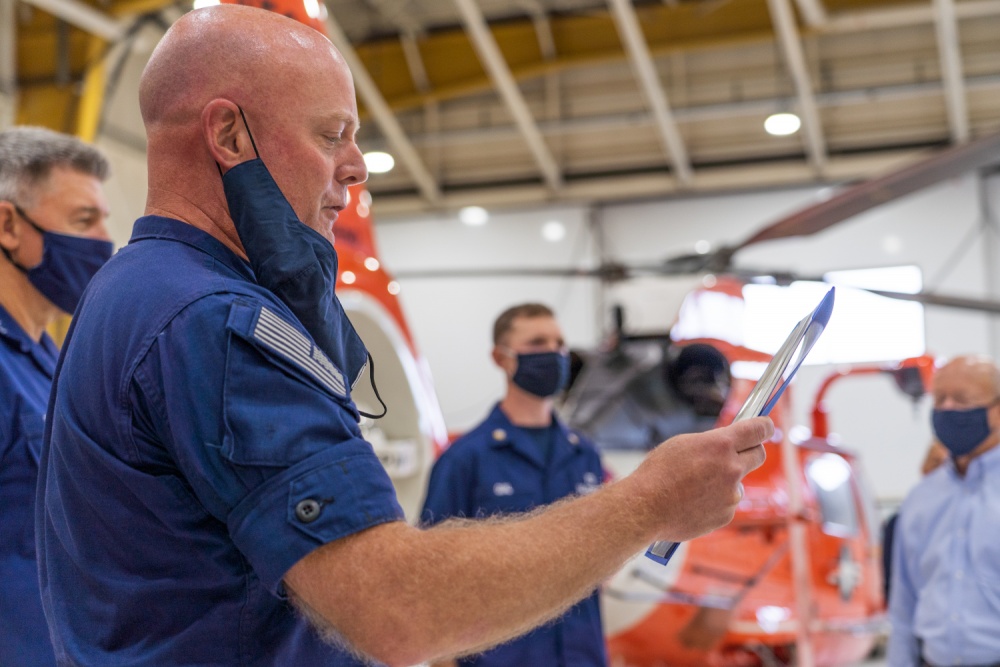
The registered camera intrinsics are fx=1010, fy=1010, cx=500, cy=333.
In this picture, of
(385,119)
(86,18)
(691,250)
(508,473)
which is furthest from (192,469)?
(691,250)

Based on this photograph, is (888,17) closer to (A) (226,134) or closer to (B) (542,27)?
(B) (542,27)

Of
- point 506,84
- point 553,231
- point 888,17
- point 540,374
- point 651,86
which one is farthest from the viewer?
point 553,231

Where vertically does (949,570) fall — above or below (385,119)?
below

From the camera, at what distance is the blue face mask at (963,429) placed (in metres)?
4.07

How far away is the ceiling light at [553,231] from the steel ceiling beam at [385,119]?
166 centimetres

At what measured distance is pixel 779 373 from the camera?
132 cm

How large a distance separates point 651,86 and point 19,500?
10725mm

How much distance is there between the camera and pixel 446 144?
14.7 m

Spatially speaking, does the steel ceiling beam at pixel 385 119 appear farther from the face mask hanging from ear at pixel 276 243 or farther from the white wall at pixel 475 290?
the face mask hanging from ear at pixel 276 243

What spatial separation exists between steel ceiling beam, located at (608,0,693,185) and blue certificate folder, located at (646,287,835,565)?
10146 millimetres

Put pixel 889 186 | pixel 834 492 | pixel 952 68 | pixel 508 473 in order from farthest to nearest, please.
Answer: pixel 952 68 → pixel 834 492 → pixel 889 186 → pixel 508 473

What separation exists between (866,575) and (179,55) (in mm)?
6124

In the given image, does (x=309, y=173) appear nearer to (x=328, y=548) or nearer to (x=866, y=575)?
(x=328, y=548)

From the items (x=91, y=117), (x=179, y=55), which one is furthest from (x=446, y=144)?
(x=179, y=55)
